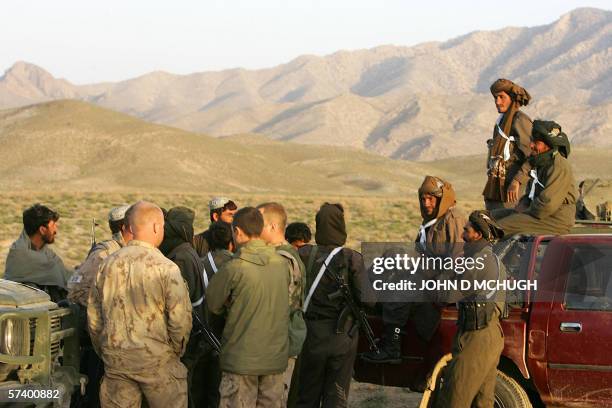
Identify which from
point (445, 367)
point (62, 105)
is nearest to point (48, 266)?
point (445, 367)

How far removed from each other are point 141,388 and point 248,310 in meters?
0.93

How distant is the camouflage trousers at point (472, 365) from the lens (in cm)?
Result: 736

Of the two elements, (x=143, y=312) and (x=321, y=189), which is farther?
(x=321, y=189)

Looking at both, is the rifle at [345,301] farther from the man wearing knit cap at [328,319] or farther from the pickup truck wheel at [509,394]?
the pickup truck wheel at [509,394]

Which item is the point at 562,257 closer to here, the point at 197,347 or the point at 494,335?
the point at 494,335

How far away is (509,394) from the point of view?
25.9ft

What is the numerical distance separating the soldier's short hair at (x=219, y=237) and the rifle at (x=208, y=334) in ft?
3.68

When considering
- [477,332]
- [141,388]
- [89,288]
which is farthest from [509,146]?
[141,388]

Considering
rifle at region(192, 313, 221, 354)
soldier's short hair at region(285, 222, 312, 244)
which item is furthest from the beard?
soldier's short hair at region(285, 222, 312, 244)

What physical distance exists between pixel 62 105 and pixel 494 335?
12123 centimetres

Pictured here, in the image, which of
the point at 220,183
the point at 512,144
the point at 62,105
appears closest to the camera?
the point at 512,144

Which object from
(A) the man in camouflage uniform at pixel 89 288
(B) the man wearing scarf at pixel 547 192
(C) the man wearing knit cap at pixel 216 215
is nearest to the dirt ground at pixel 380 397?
(C) the man wearing knit cap at pixel 216 215

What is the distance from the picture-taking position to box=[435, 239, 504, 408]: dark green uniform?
24.1 ft

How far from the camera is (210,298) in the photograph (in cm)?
705
